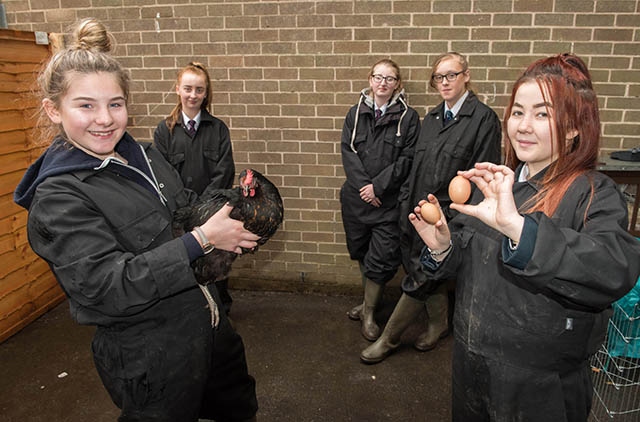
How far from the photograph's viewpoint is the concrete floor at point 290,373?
3260mm

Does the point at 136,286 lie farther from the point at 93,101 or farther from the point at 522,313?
the point at 522,313

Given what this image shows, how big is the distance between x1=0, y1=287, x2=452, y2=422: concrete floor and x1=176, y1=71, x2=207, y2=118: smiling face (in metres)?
2.15

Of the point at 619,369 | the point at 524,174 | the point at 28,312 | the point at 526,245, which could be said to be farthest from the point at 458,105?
the point at 28,312

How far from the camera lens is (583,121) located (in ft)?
5.25

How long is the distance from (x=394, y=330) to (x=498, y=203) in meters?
2.59

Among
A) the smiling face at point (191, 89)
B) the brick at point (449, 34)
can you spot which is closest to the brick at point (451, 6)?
the brick at point (449, 34)

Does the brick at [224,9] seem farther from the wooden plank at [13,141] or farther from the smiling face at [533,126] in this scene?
the smiling face at [533,126]

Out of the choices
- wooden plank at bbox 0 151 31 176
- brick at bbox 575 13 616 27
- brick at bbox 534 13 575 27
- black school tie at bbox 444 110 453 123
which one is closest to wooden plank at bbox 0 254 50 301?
wooden plank at bbox 0 151 31 176

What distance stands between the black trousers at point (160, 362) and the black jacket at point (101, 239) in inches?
3.4

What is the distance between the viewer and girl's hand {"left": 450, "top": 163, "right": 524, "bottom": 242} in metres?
1.39

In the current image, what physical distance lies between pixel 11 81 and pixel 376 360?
13.5ft

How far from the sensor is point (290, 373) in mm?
3684

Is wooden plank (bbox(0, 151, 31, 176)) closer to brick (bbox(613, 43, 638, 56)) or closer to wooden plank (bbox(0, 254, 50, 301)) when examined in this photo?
wooden plank (bbox(0, 254, 50, 301))

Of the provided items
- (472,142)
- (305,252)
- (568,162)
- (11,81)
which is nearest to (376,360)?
(305,252)
